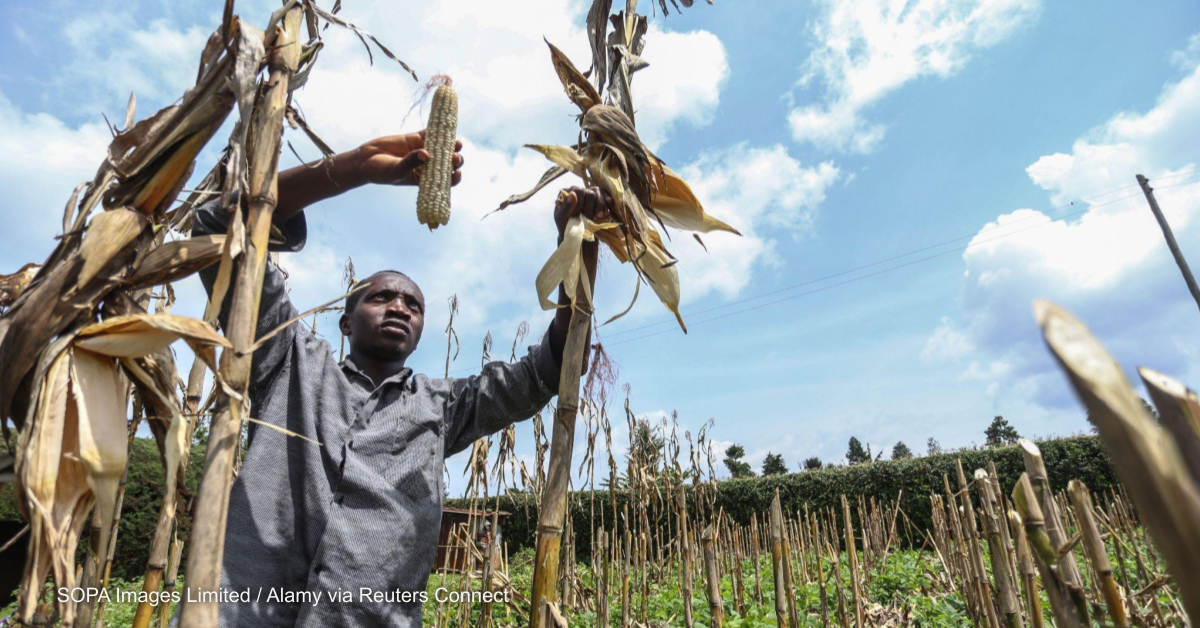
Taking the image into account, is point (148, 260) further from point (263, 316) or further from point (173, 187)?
point (263, 316)

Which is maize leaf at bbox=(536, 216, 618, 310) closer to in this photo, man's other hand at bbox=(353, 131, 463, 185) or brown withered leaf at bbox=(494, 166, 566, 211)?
brown withered leaf at bbox=(494, 166, 566, 211)

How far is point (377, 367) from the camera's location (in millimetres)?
2184

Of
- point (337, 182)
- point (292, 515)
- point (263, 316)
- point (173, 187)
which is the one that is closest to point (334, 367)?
point (263, 316)

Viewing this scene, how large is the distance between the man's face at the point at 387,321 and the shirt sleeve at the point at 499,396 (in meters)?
0.25

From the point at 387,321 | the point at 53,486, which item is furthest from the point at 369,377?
the point at 53,486

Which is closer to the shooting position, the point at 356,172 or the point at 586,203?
the point at 356,172

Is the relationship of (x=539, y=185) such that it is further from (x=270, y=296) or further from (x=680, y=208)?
(x=270, y=296)

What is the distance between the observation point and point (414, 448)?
187 centimetres

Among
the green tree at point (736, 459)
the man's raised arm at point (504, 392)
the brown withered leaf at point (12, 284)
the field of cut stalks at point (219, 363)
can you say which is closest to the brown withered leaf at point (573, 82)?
the field of cut stalks at point (219, 363)

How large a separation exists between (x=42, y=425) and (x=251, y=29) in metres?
0.63

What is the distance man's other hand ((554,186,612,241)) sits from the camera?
153 cm

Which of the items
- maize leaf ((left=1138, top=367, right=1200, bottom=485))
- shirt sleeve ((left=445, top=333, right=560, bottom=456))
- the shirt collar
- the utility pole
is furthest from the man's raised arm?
the utility pole

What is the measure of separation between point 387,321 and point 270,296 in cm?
46

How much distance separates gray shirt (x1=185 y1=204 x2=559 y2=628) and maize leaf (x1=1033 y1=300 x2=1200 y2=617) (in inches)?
64.9
